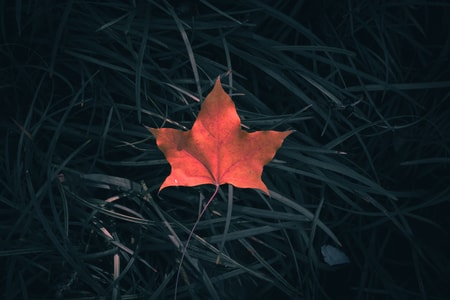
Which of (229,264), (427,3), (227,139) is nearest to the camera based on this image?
(227,139)

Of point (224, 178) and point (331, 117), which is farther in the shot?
point (331, 117)

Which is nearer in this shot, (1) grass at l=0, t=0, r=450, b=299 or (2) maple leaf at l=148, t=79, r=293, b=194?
(2) maple leaf at l=148, t=79, r=293, b=194

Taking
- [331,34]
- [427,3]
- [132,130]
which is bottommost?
[132,130]

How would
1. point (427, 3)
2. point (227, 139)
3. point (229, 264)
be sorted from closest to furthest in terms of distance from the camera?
point (227, 139) < point (229, 264) < point (427, 3)

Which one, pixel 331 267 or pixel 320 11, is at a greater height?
pixel 320 11

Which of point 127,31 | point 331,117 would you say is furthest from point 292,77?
point 127,31

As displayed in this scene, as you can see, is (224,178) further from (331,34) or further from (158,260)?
(331,34)
